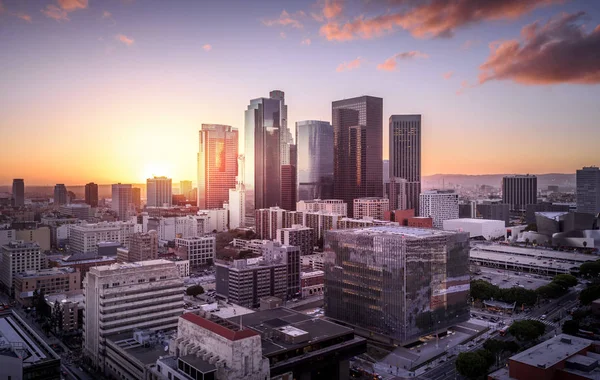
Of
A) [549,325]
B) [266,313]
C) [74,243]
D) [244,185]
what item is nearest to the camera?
[266,313]

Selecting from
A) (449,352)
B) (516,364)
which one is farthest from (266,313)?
(516,364)

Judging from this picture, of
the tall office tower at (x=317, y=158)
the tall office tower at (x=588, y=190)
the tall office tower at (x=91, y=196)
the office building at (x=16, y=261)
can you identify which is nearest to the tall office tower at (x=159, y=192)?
the tall office tower at (x=91, y=196)

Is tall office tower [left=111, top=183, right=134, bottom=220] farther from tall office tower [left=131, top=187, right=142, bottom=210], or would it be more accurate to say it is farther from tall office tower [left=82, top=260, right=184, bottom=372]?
tall office tower [left=82, top=260, right=184, bottom=372]

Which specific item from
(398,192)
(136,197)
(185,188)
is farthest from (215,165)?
(398,192)

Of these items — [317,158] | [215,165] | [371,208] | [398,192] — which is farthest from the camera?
[215,165]

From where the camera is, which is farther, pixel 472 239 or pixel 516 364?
pixel 472 239

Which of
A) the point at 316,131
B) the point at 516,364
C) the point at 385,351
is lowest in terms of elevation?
the point at 385,351

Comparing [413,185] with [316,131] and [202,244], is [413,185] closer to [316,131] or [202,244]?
[316,131]

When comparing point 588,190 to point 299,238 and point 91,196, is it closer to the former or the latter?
point 299,238
